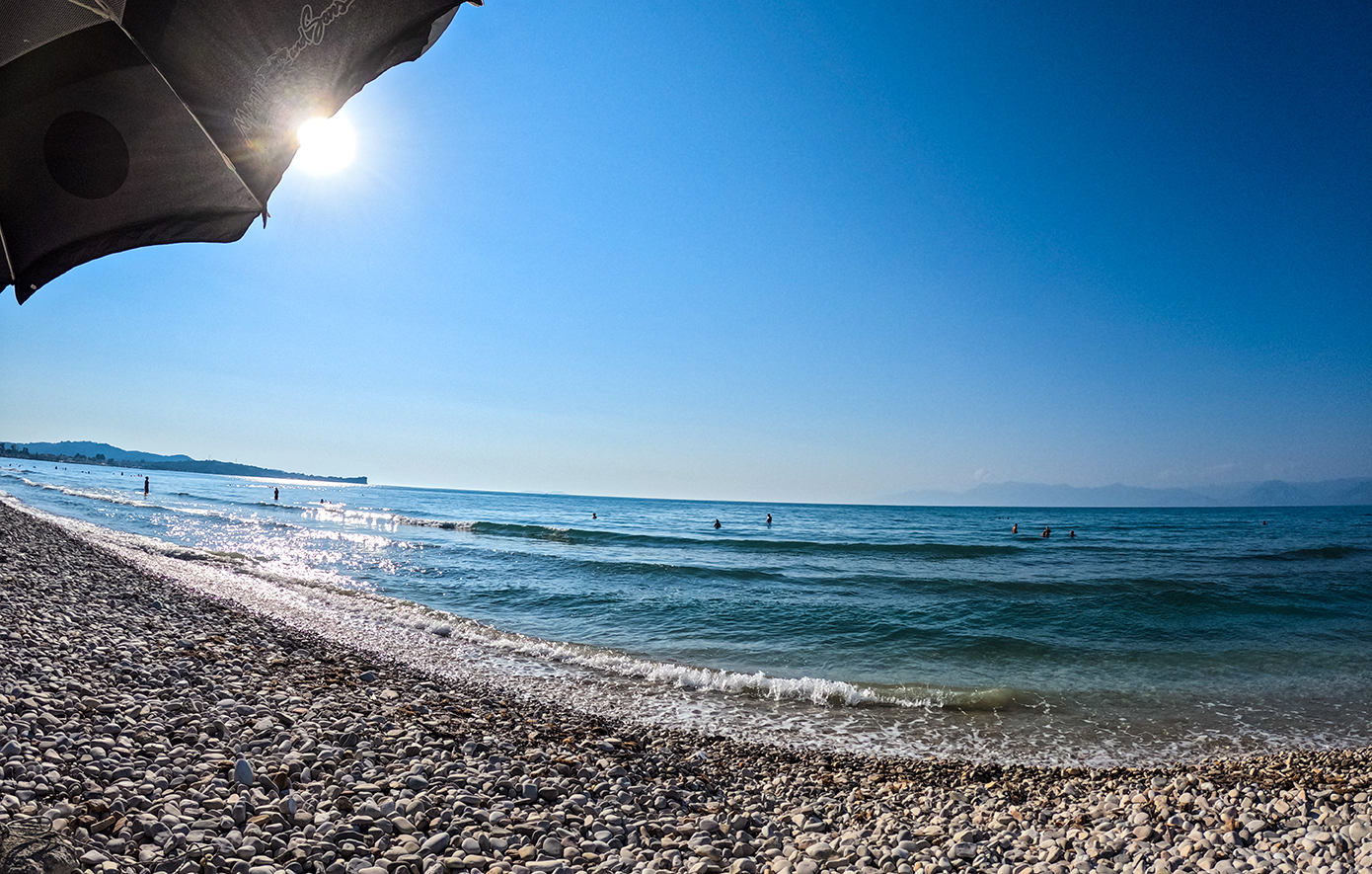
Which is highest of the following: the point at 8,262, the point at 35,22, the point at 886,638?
the point at 35,22

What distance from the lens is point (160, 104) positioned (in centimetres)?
189

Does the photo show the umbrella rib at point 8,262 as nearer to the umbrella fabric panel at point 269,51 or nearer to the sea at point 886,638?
the umbrella fabric panel at point 269,51

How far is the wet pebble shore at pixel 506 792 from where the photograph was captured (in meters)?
3.63

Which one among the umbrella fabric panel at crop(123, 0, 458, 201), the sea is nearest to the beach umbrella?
the umbrella fabric panel at crop(123, 0, 458, 201)

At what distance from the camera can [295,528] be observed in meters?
33.7

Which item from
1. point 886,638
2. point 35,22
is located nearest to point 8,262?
point 35,22

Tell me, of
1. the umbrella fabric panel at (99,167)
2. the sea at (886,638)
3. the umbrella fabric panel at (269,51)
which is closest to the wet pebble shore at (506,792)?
the sea at (886,638)

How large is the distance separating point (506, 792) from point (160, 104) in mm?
4593

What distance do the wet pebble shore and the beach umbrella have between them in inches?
127

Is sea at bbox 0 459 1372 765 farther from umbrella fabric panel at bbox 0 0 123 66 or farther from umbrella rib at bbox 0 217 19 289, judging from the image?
umbrella fabric panel at bbox 0 0 123 66

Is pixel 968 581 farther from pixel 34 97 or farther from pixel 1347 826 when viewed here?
pixel 34 97

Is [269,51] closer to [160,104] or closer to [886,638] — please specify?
[160,104]

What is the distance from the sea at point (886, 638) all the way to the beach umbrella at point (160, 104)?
7.25 meters

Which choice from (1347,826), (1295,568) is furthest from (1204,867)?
(1295,568)
